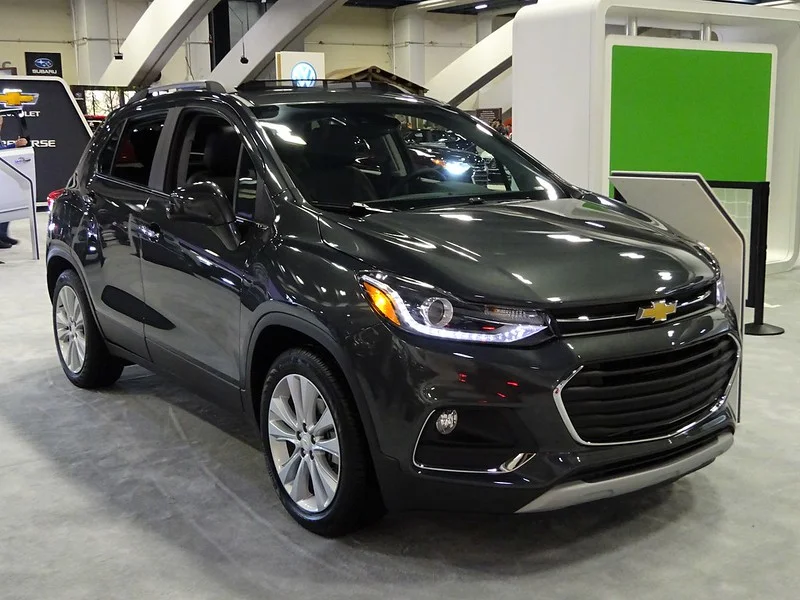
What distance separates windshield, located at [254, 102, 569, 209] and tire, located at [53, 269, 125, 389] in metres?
1.72

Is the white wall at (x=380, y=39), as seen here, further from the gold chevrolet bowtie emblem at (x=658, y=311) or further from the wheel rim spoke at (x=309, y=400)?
the gold chevrolet bowtie emblem at (x=658, y=311)

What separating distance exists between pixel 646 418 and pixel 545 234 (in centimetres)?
67

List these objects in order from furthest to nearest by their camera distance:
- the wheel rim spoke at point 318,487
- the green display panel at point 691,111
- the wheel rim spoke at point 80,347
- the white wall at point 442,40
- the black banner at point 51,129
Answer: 1. the white wall at point 442,40
2. the black banner at point 51,129
3. the green display panel at point 691,111
4. the wheel rim spoke at point 80,347
5. the wheel rim spoke at point 318,487

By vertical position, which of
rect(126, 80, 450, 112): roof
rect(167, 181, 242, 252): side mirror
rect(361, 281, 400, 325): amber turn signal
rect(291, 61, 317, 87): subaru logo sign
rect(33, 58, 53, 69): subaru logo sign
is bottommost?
rect(361, 281, 400, 325): amber turn signal

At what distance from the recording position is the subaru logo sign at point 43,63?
79.8 feet

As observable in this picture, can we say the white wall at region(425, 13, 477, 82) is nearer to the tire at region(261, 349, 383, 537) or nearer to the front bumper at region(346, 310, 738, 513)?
the tire at region(261, 349, 383, 537)

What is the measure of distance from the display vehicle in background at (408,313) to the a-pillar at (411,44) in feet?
83.6

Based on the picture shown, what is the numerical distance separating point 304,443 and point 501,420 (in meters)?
0.79

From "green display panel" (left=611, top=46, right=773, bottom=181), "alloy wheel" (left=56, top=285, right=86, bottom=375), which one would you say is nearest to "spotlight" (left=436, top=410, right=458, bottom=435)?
"alloy wheel" (left=56, top=285, right=86, bottom=375)

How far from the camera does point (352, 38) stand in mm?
28797

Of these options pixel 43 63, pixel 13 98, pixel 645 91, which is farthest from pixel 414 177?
pixel 43 63

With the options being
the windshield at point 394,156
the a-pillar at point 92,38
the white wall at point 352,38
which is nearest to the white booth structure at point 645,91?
the windshield at point 394,156

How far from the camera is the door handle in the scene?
379cm

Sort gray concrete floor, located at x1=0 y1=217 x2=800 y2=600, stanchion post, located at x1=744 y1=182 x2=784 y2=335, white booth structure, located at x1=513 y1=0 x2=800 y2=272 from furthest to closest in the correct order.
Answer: white booth structure, located at x1=513 y1=0 x2=800 y2=272 < stanchion post, located at x1=744 y1=182 x2=784 y2=335 < gray concrete floor, located at x1=0 y1=217 x2=800 y2=600
